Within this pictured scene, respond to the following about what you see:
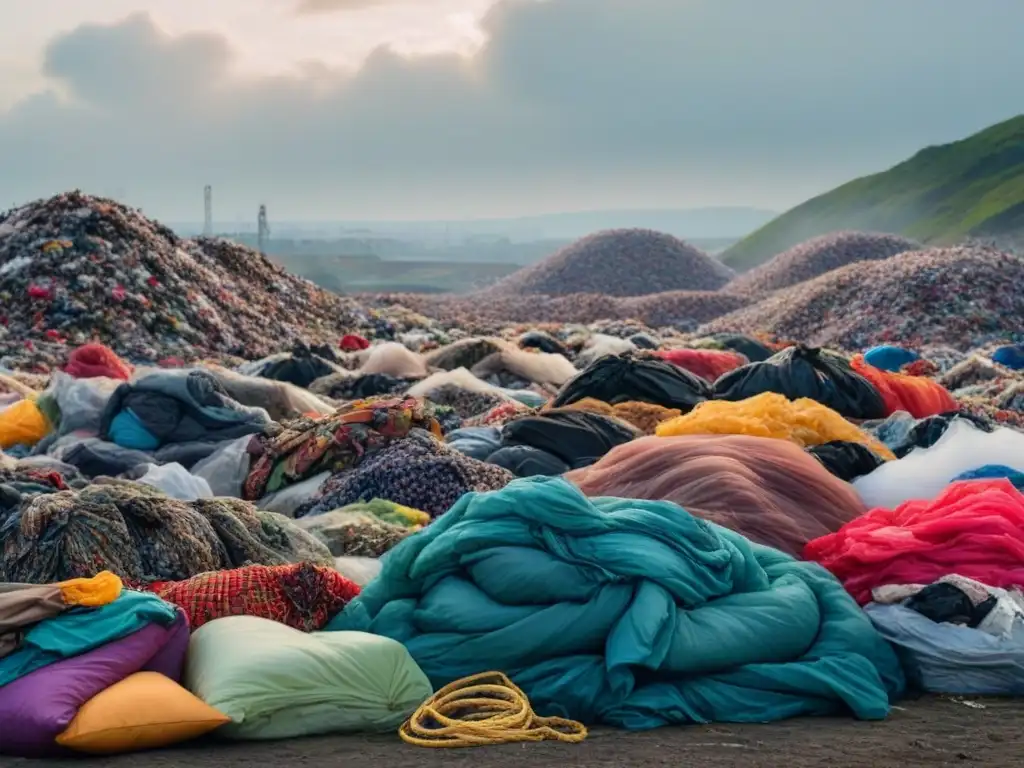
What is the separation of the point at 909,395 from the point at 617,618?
541 cm

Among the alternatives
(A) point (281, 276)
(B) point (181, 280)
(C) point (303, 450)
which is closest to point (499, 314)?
(A) point (281, 276)

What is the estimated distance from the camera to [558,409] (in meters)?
7.28

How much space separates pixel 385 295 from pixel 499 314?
2301 mm

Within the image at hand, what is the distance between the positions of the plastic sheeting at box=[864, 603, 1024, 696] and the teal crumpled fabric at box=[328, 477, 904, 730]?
0.25 feet

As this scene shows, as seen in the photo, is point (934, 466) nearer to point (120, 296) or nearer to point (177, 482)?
Result: point (177, 482)

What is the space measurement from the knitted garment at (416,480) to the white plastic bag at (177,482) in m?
0.53

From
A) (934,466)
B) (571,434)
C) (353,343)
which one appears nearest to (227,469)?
(571,434)

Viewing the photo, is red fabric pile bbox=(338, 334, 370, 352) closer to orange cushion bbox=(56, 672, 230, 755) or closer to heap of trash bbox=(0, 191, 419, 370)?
heap of trash bbox=(0, 191, 419, 370)

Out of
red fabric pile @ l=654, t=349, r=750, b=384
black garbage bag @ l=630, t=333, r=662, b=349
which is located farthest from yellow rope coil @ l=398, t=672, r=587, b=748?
black garbage bag @ l=630, t=333, r=662, b=349

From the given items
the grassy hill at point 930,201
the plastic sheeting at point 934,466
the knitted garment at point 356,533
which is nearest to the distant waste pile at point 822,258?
the grassy hill at point 930,201

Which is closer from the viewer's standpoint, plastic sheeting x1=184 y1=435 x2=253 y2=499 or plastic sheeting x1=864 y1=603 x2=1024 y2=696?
plastic sheeting x1=864 y1=603 x2=1024 y2=696

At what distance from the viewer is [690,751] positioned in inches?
142

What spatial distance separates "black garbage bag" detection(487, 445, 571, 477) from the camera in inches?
261

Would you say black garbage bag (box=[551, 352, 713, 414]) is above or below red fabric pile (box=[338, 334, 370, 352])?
above
